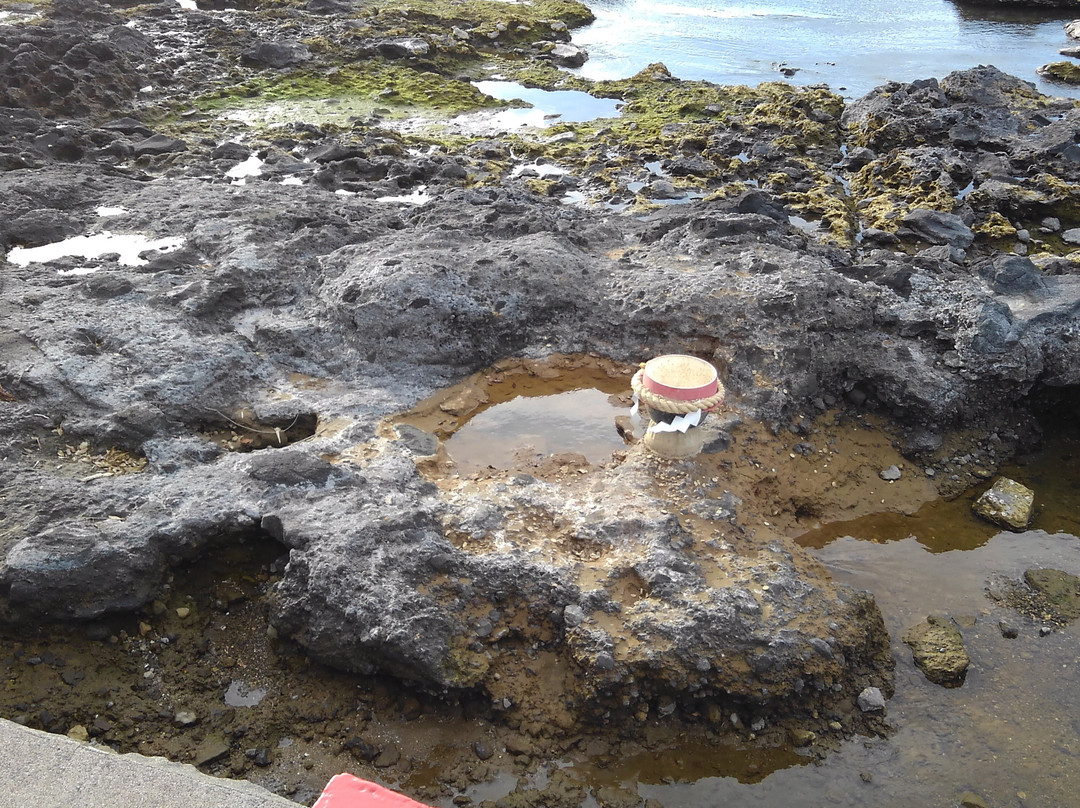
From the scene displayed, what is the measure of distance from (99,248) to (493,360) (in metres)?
4.37

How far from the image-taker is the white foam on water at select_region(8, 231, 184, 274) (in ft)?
24.0

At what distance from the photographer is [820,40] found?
1941 centimetres

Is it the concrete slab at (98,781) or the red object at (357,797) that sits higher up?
the red object at (357,797)

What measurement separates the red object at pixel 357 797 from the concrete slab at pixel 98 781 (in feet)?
1.14

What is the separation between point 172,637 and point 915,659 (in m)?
4.37

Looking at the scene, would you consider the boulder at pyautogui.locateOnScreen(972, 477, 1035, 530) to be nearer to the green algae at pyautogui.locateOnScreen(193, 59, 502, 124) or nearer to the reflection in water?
the reflection in water

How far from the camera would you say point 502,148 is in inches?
465

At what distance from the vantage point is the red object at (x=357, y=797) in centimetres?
296

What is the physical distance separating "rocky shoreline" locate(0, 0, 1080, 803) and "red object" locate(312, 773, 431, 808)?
2.97 feet

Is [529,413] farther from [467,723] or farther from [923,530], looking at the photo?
[923,530]

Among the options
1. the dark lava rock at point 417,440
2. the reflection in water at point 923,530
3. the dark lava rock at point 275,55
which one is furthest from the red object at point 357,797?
the dark lava rock at point 275,55

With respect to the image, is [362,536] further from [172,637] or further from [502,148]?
[502,148]

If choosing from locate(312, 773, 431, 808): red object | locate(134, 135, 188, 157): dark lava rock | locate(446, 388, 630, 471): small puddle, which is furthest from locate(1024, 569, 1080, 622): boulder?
locate(134, 135, 188, 157): dark lava rock

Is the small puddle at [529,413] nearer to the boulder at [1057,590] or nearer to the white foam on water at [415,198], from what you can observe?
the boulder at [1057,590]
